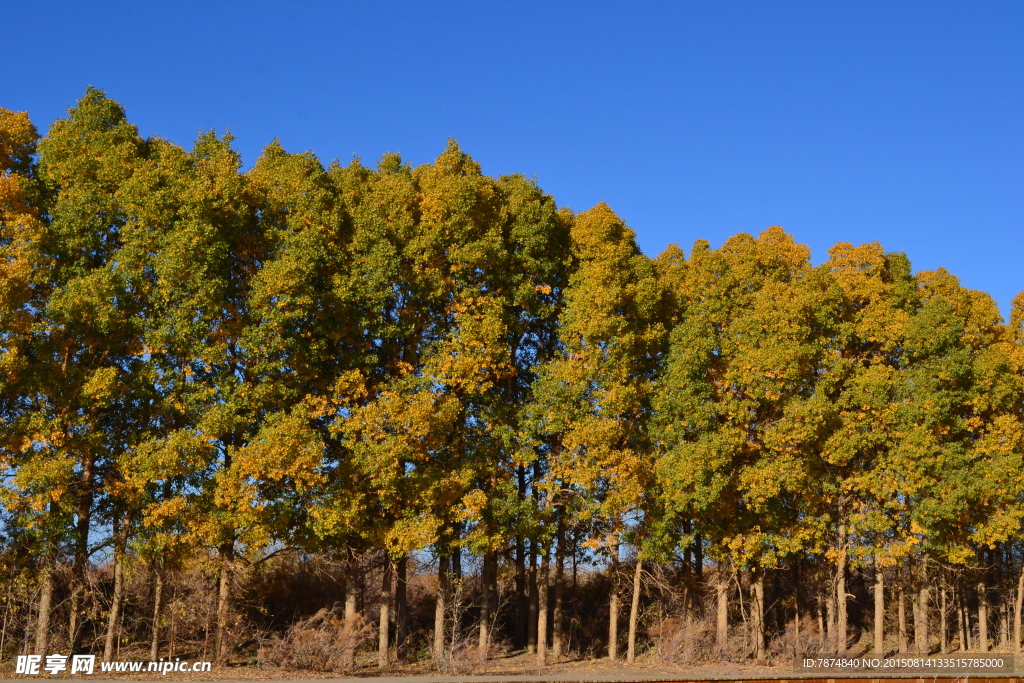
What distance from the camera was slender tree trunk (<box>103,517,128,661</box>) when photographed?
19969mm

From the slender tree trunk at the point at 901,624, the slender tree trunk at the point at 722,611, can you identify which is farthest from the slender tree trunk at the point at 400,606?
the slender tree trunk at the point at 901,624

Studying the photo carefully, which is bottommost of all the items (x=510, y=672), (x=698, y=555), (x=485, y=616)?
(x=510, y=672)

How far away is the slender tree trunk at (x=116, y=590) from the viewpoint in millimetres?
19969

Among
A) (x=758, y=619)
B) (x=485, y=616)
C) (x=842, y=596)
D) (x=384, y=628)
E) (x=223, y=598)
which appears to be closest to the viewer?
(x=223, y=598)

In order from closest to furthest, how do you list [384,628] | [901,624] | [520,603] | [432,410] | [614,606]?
[432,410] → [384,628] → [614,606] → [520,603] → [901,624]

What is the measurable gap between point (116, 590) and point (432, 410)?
7975 millimetres

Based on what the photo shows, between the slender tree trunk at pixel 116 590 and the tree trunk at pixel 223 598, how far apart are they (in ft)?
7.03

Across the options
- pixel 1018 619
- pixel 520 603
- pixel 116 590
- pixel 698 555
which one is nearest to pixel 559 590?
pixel 520 603

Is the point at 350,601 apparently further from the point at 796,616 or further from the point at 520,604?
the point at 796,616

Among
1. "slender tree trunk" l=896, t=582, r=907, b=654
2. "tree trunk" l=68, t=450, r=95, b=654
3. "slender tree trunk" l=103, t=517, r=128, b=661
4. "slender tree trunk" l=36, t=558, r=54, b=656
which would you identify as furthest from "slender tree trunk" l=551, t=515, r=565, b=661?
"slender tree trunk" l=36, t=558, r=54, b=656

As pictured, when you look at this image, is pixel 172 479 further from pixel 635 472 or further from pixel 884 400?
pixel 884 400

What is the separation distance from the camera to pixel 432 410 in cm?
2147

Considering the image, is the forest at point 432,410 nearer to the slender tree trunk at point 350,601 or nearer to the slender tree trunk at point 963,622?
the slender tree trunk at point 350,601

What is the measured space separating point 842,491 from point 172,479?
17398 millimetres
